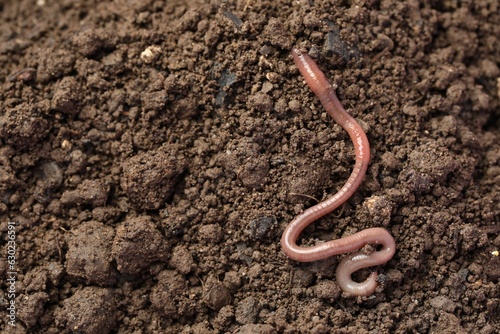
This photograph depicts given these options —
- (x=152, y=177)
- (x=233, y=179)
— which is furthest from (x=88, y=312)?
(x=233, y=179)

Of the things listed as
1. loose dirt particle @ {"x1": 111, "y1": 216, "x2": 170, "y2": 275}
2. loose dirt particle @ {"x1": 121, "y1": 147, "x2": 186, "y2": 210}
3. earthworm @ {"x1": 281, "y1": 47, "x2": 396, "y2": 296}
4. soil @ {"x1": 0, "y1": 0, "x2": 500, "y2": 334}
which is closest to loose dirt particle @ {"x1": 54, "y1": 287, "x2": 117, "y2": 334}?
soil @ {"x1": 0, "y1": 0, "x2": 500, "y2": 334}

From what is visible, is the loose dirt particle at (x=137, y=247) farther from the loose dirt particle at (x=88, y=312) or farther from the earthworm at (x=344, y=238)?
the earthworm at (x=344, y=238)

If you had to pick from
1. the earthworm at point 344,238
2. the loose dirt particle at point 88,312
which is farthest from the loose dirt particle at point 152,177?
the earthworm at point 344,238

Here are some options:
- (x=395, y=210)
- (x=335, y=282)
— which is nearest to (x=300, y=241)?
(x=335, y=282)

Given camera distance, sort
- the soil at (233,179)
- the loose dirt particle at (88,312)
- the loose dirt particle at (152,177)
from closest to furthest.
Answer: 1. the loose dirt particle at (88,312)
2. the soil at (233,179)
3. the loose dirt particle at (152,177)

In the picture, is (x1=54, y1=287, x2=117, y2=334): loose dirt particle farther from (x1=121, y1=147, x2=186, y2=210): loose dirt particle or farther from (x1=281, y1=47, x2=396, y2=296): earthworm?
(x1=281, y1=47, x2=396, y2=296): earthworm

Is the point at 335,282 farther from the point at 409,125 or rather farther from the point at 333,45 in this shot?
the point at 333,45

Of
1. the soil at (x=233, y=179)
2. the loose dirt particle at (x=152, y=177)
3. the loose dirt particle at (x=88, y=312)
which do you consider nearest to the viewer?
the loose dirt particle at (x=88, y=312)
